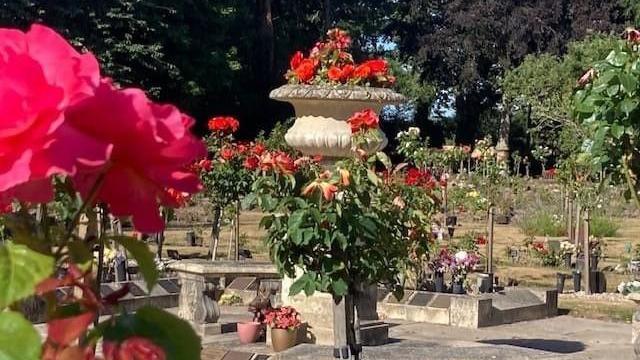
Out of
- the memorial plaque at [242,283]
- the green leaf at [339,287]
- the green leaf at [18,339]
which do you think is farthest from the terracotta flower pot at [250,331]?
the green leaf at [18,339]

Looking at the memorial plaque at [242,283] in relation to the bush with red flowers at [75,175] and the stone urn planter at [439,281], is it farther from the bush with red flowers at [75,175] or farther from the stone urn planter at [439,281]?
the bush with red flowers at [75,175]

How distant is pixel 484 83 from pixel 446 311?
112 ft

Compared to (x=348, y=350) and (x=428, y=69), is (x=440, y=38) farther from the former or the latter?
(x=348, y=350)

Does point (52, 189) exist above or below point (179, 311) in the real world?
above

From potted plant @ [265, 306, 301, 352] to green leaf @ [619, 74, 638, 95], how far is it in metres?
3.76

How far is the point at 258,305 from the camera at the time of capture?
9492 millimetres

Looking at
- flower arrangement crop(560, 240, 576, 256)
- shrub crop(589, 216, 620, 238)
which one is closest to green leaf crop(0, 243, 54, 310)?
flower arrangement crop(560, 240, 576, 256)

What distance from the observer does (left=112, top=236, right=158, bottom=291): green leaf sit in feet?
4.10

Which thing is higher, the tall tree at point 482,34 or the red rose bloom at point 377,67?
the tall tree at point 482,34

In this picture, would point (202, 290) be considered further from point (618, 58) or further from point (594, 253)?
point (594, 253)

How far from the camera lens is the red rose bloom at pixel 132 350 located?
1.06 meters

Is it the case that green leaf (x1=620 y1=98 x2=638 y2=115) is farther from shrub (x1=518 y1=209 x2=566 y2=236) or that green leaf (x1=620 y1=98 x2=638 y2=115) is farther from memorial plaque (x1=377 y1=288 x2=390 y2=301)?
shrub (x1=518 y1=209 x2=566 y2=236)

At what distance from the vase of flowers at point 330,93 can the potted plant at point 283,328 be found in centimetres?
125

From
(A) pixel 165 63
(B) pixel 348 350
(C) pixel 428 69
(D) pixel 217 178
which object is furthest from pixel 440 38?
(B) pixel 348 350
